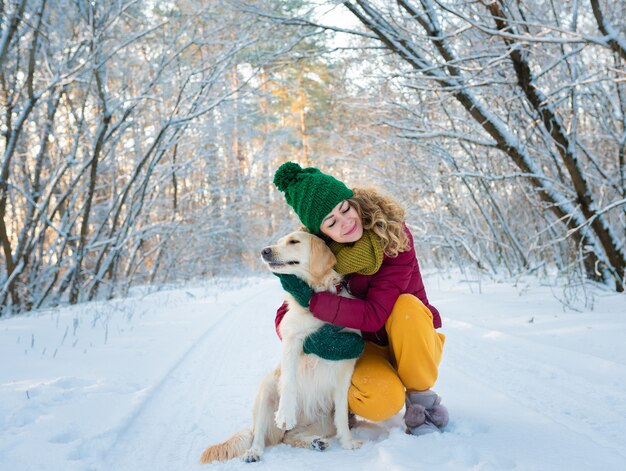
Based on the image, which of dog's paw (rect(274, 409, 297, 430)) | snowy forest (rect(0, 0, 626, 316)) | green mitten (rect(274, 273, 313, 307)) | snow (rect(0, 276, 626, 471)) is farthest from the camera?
snowy forest (rect(0, 0, 626, 316))

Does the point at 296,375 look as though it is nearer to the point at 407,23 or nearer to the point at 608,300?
the point at 608,300

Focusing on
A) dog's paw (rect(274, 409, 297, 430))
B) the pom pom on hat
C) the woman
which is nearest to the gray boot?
the woman

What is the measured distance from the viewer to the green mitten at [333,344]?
6.60 ft

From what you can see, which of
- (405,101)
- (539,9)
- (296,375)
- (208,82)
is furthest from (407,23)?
(296,375)

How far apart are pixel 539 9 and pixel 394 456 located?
21.8ft

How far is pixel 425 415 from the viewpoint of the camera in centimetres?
202

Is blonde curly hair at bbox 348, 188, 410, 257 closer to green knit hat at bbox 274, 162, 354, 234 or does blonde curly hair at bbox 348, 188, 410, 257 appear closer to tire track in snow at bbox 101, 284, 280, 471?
green knit hat at bbox 274, 162, 354, 234

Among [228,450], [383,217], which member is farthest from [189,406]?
[383,217]

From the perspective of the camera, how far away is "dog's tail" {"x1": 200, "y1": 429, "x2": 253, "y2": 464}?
187 centimetres

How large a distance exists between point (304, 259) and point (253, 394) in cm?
119

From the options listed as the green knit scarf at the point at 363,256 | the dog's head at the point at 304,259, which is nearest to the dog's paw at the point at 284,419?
the dog's head at the point at 304,259

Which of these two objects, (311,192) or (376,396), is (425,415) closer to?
(376,396)

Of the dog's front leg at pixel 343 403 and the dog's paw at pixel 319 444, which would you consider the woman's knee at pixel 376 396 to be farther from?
the dog's paw at pixel 319 444

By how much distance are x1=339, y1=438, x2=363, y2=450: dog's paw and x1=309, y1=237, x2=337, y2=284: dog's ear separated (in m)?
0.79
